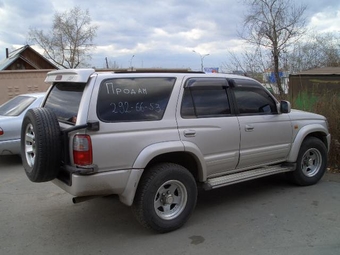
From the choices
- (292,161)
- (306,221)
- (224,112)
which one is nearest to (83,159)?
(224,112)

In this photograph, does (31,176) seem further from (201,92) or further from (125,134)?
(201,92)

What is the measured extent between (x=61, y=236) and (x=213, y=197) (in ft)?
7.62

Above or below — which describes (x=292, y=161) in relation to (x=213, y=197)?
above

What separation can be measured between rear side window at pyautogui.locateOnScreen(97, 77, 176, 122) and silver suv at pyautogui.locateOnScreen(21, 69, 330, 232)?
1cm

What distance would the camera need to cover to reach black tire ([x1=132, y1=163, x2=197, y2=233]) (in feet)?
12.4

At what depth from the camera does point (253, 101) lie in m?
4.95

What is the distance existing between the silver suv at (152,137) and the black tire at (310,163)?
1.95 feet

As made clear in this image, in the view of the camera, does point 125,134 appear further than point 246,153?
No

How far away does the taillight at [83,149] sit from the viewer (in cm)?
340

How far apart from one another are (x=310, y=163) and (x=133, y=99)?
3.50 meters

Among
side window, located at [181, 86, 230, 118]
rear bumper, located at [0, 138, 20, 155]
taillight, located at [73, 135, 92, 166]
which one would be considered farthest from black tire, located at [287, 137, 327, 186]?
rear bumper, located at [0, 138, 20, 155]

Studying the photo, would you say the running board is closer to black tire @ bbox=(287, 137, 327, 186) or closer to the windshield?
black tire @ bbox=(287, 137, 327, 186)

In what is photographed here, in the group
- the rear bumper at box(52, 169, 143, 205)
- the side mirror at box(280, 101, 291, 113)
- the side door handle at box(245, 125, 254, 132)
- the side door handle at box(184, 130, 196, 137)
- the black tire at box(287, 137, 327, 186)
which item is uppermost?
the side mirror at box(280, 101, 291, 113)

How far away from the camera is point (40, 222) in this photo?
4.38 meters
